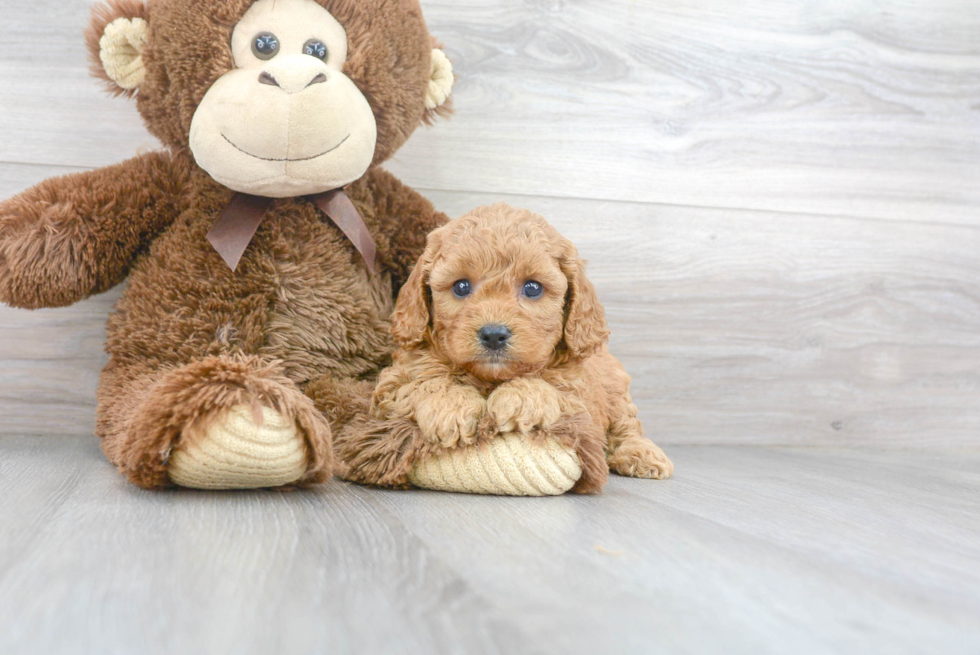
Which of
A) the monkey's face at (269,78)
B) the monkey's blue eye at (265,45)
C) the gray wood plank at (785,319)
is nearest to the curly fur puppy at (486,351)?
the monkey's face at (269,78)

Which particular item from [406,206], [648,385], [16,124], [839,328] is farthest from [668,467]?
[16,124]

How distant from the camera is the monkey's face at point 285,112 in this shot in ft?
3.29

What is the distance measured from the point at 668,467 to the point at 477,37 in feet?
2.77

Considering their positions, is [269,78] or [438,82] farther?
[438,82]

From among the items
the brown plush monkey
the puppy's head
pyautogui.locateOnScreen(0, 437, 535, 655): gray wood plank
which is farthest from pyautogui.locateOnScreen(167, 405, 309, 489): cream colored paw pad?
the puppy's head

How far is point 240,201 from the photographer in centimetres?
112

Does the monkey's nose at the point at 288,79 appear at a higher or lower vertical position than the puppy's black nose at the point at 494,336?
higher

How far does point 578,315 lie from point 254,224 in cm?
48

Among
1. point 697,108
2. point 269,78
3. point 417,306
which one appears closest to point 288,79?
point 269,78

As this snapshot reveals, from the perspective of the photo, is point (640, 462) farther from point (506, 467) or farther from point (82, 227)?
point (82, 227)

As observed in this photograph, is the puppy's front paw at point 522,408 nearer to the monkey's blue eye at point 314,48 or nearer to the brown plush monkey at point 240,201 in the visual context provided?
the brown plush monkey at point 240,201

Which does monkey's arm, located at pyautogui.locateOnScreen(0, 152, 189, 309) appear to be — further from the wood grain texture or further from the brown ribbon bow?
the wood grain texture

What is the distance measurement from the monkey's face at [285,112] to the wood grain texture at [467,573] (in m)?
0.42

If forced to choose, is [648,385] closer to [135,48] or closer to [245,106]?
[245,106]
